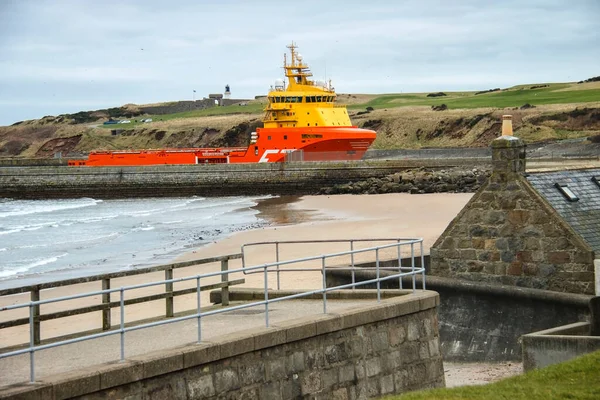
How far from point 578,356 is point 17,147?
121 meters

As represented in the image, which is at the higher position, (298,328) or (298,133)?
(298,133)

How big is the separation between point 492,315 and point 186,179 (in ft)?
138

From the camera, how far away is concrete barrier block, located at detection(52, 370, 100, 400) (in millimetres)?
7543

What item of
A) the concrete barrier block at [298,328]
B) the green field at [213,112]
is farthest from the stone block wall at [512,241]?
the green field at [213,112]

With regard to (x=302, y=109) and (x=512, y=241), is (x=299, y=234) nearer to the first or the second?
(x=512, y=241)

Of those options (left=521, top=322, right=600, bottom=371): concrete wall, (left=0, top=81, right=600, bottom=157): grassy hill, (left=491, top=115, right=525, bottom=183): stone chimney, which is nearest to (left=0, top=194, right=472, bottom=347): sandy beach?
(left=491, top=115, right=525, bottom=183): stone chimney

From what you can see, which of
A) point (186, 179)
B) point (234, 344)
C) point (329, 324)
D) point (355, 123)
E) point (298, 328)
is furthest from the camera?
point (355, 123)

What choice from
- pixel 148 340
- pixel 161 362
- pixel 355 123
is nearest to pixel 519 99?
pixel 355 123

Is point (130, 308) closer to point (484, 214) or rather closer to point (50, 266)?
point (484, 214)

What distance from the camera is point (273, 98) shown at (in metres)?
56.1

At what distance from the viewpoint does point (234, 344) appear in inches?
346

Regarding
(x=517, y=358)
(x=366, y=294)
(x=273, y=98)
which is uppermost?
(x=273, y=98)

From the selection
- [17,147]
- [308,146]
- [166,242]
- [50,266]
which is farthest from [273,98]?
[17,147]

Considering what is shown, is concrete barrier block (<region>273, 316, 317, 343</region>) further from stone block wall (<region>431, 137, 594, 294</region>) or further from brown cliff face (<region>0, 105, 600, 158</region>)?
brown cliff face (<region>0, 105, 600, 158</region>)
